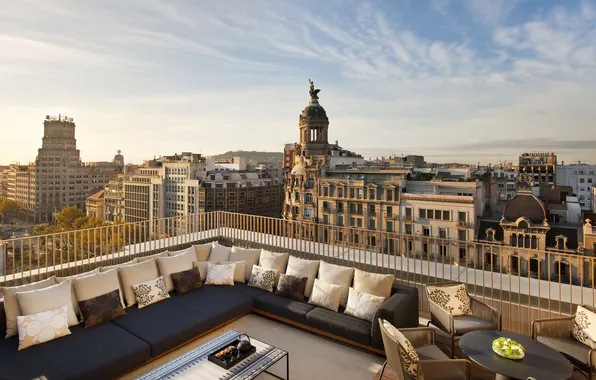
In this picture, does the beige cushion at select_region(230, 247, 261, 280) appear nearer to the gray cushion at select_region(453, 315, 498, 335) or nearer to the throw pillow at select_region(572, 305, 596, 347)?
the gray cushion at select_region(453, 315, 498, 335)

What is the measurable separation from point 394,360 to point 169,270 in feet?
10.5

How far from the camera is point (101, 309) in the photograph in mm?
3561

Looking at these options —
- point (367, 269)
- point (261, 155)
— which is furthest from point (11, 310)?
point (261, 155)

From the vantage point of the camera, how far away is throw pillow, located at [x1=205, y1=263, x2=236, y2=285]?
4.82 m

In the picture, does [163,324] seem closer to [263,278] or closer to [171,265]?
[171,265]

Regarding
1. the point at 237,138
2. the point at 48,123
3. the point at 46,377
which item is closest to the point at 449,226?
the point at 46,377

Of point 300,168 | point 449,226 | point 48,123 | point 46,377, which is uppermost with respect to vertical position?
point 48,123

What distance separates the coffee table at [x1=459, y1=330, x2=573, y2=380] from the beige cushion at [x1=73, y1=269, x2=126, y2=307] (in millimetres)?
3711

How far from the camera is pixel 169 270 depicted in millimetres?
4555

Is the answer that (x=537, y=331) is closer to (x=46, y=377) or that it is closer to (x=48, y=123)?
(x=46, y=377)

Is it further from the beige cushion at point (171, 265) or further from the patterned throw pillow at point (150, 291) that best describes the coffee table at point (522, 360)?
the beige cushion at point (171, 265)

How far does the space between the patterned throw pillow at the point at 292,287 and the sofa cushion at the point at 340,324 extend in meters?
0.40

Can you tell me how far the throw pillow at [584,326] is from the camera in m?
2.90

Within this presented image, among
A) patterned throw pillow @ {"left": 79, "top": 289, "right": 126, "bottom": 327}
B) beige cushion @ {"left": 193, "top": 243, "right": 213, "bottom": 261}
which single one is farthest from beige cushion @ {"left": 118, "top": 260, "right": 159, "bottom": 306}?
beige cushion @ {"left": 193, "top": 243, "right": 213, "bottom": 261}
